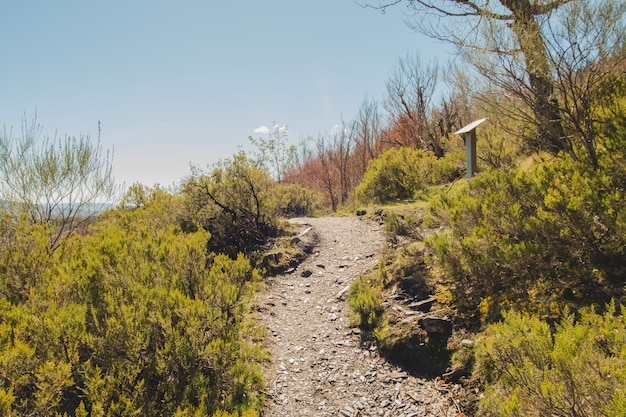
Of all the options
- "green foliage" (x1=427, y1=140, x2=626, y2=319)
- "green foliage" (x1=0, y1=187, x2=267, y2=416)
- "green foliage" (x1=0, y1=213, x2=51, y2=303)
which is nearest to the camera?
"green foliage" (x1=0, y1=187, x2=267, y2=416)

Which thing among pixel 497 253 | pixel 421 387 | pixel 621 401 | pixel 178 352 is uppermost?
pixel 497 253

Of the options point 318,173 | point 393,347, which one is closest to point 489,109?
point 393,347

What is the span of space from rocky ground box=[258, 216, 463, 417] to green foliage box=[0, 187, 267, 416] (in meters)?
0.40

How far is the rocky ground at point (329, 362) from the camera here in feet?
10.9

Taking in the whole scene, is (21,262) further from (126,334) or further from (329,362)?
(329,362)

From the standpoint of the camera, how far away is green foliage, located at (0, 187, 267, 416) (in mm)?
A: 2506

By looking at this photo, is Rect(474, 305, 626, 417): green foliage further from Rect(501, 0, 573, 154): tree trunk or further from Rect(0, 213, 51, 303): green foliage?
Rect(0, 213, 51, 303): green foliage

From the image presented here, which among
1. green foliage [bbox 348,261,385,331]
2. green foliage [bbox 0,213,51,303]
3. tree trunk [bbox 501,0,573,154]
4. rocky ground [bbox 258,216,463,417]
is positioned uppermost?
tree trunk [bbox 501,0,573,154]

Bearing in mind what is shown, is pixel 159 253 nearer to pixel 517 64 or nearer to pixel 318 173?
pixel 517 64

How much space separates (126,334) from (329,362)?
2.32 meters

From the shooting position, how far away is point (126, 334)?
2984mm

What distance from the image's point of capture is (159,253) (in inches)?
162

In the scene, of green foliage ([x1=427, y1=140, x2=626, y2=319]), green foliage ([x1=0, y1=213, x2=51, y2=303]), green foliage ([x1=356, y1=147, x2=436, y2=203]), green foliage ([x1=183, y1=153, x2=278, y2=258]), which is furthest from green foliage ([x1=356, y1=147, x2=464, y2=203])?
green foliage ([x1=0, y1=213, x2=51, y2=303])

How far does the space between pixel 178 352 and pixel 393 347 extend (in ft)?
7.82
